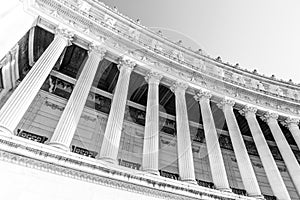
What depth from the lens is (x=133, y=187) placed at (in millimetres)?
16062

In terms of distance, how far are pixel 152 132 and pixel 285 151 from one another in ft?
59.6

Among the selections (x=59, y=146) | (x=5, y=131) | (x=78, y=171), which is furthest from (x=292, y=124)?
(x=5, y=131)

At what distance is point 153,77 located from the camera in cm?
2875

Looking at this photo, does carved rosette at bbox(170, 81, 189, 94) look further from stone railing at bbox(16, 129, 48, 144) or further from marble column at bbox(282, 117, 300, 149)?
marble column at bbox(282, 117, 300, 149)

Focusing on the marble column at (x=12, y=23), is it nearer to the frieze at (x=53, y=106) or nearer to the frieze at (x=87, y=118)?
the frieze at (x=53, y=106)

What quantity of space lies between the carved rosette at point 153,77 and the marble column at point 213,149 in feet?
19.6

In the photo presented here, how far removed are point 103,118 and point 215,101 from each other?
15.6 m

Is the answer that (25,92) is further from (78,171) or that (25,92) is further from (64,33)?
(64,33)

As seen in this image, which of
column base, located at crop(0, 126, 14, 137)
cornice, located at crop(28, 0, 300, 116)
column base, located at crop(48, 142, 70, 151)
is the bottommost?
column base, located at crop(0, 126, 14, 137)

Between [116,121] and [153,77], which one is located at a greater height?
[153,77]

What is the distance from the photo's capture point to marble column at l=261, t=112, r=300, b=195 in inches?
1029

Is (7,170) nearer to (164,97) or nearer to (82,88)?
(82,88)

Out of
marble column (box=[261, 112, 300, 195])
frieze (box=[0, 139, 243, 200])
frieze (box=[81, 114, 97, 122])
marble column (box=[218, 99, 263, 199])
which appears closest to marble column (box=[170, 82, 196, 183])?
frieze (box=[0, 139, 243, 200])

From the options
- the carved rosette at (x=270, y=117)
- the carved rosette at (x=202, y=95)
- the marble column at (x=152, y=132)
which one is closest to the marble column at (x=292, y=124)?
the carved rosette at (x=270, y=117)
